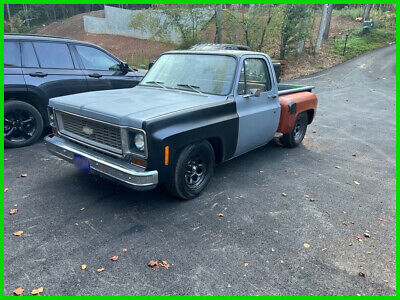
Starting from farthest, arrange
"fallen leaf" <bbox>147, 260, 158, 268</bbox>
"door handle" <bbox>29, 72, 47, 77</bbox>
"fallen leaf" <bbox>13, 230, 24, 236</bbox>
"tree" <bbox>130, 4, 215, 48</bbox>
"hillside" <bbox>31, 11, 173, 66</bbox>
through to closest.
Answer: "hillside" <bbox>31, 11, 173, 66</bbox>
"tree" <bbox>130, 4, 215, 48</bbox>
"door handle" <bbox>29, 72, 47, 77</bbox>
"fallen leaf" <bbox>13, 230, 24, 236</bbox>
"fallen leaf" <bbox>147, 260, 158, 268</bbox>

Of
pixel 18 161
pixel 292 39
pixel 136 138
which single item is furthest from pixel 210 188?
pixel 292 39

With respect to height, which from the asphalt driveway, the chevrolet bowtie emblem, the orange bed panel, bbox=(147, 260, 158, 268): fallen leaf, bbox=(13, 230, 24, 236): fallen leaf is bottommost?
the asphalt driveway

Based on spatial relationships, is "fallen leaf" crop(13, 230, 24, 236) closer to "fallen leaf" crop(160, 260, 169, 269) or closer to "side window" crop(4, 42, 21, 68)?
"fallen leaf" crop(160, 260, 169, 269)

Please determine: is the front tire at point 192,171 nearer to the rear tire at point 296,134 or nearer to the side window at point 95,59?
the rear tire at point 296,134

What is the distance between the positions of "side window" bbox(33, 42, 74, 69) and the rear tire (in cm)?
466

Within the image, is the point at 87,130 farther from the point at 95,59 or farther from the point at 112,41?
the point at 112,41

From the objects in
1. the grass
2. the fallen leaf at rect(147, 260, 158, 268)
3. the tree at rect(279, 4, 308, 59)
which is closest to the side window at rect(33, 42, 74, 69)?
the fallen leaf at rect(147, 260, 158, 268)

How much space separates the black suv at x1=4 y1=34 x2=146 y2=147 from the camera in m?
5.60

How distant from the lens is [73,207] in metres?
3.87

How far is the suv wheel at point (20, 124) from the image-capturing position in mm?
5613

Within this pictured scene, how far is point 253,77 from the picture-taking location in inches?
193

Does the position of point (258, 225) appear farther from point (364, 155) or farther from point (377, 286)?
point (364, 155)

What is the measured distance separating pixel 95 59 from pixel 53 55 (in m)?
0.89

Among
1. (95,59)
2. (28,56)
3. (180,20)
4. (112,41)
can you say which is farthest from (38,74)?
(112,41)
